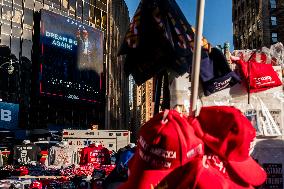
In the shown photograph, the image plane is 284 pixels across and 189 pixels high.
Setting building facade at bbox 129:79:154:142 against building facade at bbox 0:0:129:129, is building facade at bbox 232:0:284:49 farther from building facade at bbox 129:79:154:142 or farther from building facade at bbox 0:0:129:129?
building facade at bbox 129:79:154:142

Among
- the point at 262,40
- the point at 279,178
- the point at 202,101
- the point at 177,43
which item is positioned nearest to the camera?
the point at 177,43

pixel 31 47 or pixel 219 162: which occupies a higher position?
pixel 31 47

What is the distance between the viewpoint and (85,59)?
164 feet

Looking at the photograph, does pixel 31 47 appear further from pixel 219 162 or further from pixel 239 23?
pixel 239 23

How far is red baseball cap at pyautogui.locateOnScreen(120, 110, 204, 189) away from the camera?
2650 millimetres

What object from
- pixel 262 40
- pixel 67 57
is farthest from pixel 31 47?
pixel 262 40

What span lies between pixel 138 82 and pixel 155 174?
7.77 ft

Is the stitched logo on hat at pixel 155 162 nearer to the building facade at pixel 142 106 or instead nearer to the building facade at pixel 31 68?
the building facade at pixel 31 68

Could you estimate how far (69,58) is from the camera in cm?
4841

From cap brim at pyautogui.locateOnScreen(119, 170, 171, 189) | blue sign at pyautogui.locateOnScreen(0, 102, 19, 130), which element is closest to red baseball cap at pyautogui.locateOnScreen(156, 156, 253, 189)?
cap brim at pyautogui.locateOnScreen(119, 170, 171, 189)

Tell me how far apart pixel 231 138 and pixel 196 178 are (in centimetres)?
38

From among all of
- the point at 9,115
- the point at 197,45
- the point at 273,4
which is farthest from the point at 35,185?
the point at 273,4

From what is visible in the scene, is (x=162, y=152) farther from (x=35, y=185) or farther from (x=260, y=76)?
(x=35, y=185)

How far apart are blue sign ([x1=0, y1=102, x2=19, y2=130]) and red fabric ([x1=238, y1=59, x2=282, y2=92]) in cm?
3826
